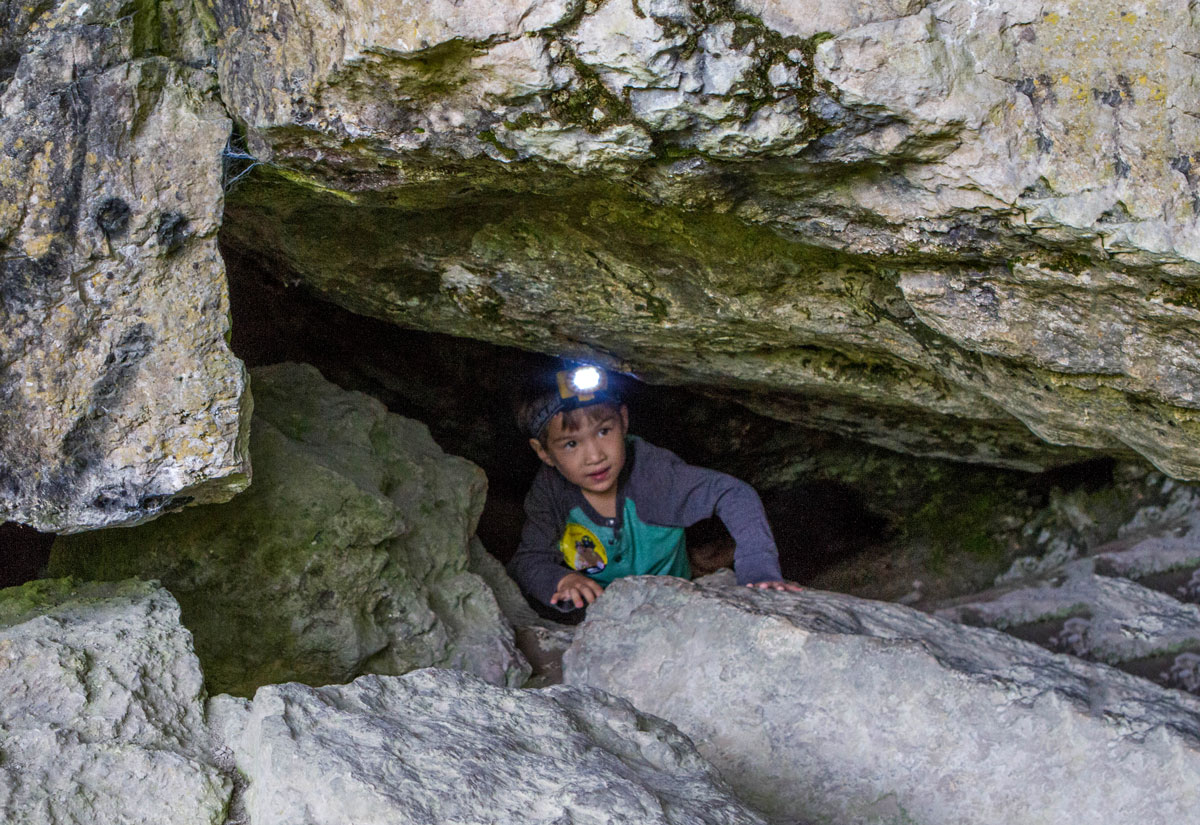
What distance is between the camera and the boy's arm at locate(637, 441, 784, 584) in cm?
295

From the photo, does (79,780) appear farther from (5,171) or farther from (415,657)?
(415,657)

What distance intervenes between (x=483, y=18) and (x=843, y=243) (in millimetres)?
757

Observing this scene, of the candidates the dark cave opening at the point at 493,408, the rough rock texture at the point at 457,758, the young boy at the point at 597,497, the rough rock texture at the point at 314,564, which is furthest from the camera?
the dark cave opening at the point at 493,408

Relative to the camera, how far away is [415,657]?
2469 mm

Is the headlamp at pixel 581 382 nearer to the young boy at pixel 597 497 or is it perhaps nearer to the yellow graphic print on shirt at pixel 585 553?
the young boy at pixel 597 497

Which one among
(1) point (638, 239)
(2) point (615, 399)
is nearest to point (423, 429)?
(2) point (615, 399)

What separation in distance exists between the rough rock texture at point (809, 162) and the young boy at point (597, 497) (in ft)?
3.48

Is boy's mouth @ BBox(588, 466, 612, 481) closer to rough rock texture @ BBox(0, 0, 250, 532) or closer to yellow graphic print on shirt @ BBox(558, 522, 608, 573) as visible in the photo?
yellow graphic print on shirt @ BBox(558, 522, 608, 573)

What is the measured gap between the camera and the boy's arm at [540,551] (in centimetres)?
332

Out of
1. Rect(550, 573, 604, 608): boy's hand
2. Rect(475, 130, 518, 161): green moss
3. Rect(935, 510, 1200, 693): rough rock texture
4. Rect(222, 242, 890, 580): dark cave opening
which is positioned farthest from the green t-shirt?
Rect(475, 130, 518, 161): green moss

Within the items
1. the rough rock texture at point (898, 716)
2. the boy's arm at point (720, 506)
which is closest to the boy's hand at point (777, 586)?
the boy's arm at point (720, 506)

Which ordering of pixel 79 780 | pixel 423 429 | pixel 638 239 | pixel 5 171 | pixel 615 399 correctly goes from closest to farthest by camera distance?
pixel 79 780 → pixel 5 171 → pixel 638 239 → pixel 423 429 → pixel 615 399

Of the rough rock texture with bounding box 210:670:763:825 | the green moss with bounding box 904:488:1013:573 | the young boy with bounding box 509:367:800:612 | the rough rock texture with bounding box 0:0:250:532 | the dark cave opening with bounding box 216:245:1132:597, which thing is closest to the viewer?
the rough rock texture with bounding box 210:670:763:825

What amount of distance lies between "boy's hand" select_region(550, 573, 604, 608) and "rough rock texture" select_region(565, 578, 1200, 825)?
0.72m
